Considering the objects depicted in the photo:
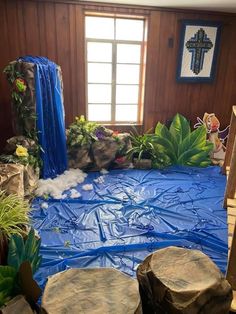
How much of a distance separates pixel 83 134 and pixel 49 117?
64 cm

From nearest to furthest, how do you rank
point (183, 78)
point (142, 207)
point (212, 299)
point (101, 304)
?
point (101, 304)
point (212, 299)
point (142, 207)
point (183, 78)

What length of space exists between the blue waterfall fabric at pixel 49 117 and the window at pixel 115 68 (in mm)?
1061

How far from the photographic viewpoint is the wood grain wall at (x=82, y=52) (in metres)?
3.88

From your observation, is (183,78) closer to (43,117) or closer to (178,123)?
(178,123)

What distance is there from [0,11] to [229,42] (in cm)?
371

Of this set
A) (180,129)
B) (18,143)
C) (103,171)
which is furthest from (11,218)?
(180,129)

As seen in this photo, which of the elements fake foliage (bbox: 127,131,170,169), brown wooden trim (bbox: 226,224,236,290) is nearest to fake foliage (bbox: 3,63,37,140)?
fake foliage (bbox: 127,131,170,169)

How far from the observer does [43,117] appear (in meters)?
3.46

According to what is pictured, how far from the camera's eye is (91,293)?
4.38 ft

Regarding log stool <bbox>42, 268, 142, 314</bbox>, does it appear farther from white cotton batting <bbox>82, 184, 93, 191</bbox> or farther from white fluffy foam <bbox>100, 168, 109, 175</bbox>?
white fluffy foam <bbox>100, 168, 109, 175</bbox>

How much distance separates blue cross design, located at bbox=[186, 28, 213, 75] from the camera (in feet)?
14.6

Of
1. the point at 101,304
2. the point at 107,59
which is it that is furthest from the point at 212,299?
the point at 107,59

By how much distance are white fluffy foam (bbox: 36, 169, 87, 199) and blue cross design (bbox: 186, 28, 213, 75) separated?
271 cm

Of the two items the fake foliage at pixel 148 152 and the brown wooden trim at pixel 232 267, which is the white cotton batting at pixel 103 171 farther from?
the brown wooden trim at pixel 232 267
